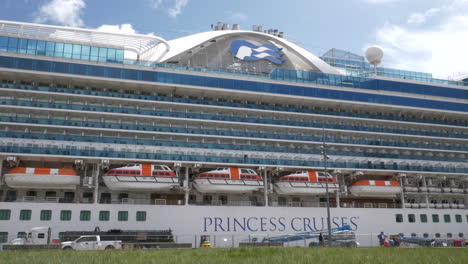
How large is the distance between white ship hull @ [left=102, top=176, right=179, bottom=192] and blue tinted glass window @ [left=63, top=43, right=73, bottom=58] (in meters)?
12.9

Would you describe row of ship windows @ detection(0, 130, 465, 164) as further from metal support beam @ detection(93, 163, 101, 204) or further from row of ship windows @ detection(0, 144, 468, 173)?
metal support beam @ detection(93, 163, 101, 204)

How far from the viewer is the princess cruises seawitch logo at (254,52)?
159 ft

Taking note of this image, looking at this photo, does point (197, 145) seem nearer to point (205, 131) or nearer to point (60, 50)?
point (205, 131)

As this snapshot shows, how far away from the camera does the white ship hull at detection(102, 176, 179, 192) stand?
35719 mm

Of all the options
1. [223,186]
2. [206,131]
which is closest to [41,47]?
[206,131]

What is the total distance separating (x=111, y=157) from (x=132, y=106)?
260 inches

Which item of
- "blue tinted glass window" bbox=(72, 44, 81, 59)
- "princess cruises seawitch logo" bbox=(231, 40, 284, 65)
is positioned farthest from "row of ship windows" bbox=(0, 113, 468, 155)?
"princess cruises seawitch logo" bbox=(231, 40, 284, 65)

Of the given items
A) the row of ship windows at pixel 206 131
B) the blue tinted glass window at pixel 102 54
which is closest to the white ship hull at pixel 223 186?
the row of ship windows at pixel 206 131

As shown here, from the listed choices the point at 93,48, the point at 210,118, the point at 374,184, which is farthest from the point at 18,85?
the point at 374,184

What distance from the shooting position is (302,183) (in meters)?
40.8

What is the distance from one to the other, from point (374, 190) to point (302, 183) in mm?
8403

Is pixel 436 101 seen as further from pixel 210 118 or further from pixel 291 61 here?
pixel 210 118

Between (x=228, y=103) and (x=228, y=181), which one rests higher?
(x=228, y=103)

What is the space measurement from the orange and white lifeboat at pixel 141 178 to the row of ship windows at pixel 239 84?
977cm
